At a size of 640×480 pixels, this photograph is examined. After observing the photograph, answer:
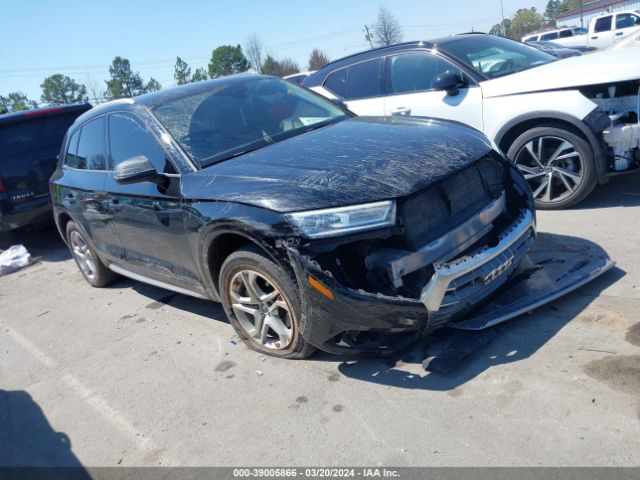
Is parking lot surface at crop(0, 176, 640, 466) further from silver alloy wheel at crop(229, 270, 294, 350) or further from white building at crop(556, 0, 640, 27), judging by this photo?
white building at crop(556, 0, 640, 27)

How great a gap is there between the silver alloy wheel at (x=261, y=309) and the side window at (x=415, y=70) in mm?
3525

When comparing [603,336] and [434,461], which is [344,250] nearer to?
[434,461]

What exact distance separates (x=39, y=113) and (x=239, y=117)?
196 inches

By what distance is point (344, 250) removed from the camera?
3.04 metres

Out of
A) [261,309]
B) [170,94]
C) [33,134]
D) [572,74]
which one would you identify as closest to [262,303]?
[261,309]

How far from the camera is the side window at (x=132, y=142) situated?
4.04 meters

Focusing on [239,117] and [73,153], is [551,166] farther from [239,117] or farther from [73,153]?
[73,153]

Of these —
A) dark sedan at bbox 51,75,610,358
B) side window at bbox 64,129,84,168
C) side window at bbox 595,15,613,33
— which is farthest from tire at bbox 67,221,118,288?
side window at bbox 595,15,613,33

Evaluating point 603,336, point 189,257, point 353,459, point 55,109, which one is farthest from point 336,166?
point 55,109

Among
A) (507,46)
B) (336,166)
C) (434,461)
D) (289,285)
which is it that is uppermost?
(507,46)

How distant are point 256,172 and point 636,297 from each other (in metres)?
2.57

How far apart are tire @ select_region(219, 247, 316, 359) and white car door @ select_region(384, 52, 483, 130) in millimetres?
3279

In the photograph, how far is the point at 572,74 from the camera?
17.0 feet

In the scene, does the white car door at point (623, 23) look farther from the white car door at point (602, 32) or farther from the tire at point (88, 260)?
the tire at point (88, 260)
